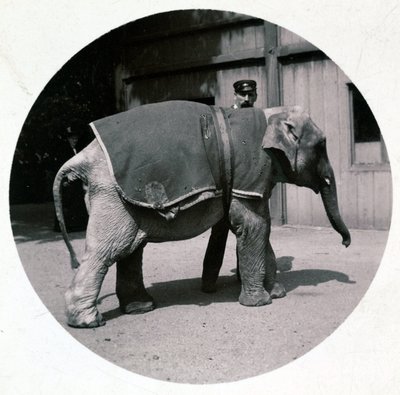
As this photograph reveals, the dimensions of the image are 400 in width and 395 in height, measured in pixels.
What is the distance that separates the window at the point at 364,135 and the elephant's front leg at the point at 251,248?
10.9 ft

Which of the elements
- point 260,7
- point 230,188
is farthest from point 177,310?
point 260,7

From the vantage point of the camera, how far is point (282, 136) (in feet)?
12.0

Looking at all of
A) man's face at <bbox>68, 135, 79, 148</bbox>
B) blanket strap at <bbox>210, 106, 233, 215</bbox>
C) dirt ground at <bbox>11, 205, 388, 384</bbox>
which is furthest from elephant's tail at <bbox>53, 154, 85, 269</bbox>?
man's face at <bbox>68, 135, 79, 148</bbox>

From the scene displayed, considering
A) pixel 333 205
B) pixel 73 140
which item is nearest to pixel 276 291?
pixel 333 205

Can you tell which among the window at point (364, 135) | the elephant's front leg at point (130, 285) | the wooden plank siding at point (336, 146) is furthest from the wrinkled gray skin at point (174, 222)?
the window at point (364, 135)

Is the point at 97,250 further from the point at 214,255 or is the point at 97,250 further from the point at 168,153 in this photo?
the point at 214,255

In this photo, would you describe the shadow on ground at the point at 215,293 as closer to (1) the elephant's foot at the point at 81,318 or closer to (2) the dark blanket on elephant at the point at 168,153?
(1) the elephant's foot at the point at 81,318

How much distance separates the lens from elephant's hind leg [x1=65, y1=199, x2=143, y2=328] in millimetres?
3414

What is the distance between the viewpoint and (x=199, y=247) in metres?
6.30

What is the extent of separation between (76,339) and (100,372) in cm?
40

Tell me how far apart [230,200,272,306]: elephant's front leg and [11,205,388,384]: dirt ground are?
4.2 inches

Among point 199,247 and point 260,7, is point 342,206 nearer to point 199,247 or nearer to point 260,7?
point 199,247

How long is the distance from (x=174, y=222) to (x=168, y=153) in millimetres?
484

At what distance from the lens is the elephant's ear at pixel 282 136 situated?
362 centimetres
